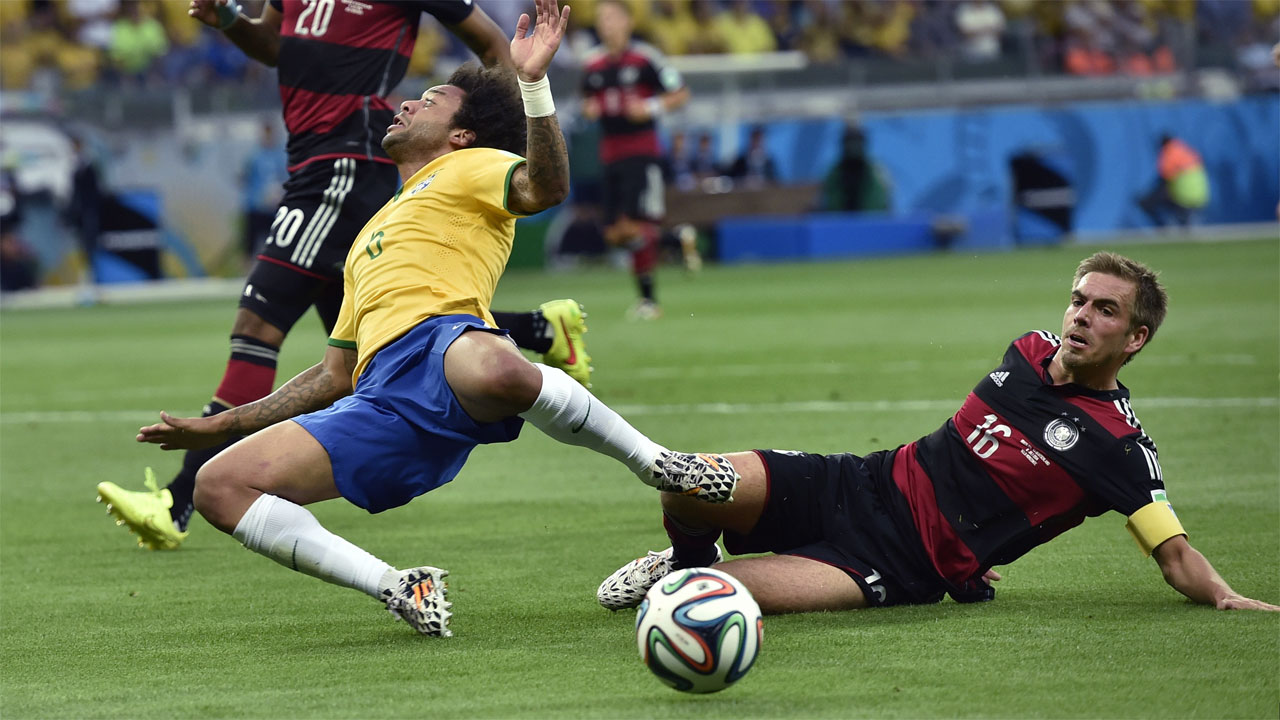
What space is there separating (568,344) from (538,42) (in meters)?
1.28

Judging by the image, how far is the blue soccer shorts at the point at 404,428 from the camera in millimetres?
4461

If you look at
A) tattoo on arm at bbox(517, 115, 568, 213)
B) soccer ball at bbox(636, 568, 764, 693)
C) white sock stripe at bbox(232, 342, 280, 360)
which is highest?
tattoo on arm at bbox(517, 115, 568, 213)

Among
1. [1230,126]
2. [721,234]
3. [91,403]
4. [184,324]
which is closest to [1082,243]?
[1230,126]

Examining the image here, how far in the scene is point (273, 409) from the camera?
4980 millimetres

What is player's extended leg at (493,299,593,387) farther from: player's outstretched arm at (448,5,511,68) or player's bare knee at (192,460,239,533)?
player's outstretched arm at (448,5,511,68)

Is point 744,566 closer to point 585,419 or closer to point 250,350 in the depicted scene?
point 585,419

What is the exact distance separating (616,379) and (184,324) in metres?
8.21

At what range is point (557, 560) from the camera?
18.4 feet

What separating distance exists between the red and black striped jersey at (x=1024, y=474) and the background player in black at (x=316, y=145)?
269cm

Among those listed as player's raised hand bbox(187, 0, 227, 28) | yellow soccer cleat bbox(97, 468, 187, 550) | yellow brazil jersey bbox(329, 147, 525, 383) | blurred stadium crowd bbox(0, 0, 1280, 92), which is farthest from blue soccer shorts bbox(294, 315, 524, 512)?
blurred stadium crowd bbox(0, 0, 1280, 92)

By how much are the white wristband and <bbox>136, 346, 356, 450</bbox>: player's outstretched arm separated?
3.41 feet

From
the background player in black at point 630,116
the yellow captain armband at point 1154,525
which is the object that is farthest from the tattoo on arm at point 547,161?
the background player in black at point 630,116

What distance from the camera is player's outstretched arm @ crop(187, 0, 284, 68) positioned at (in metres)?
6.48

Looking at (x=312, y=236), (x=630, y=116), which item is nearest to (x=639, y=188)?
(x=630, y=116)
